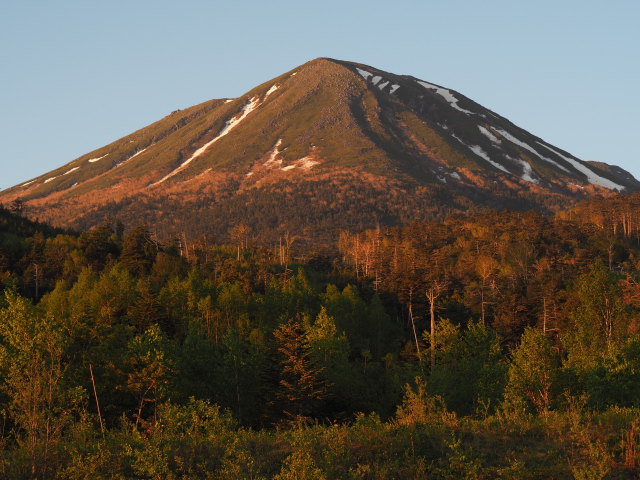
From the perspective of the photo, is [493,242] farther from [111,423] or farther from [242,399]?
[111,423]

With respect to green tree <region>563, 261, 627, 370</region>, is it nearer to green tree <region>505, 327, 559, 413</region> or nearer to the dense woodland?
the dense woodland

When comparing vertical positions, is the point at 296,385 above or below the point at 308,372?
below

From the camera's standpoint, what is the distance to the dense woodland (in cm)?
1972

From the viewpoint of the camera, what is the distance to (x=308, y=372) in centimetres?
4456

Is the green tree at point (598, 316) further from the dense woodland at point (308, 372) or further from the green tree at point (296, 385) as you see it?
the green tree at point (296, 385)

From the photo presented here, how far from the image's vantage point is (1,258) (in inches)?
3735

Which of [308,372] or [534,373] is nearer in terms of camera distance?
[534,373]

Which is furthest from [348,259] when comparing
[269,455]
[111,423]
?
[269,455]

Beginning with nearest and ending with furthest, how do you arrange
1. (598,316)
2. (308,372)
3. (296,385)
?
(308,372)
(296,385)
(598,316)

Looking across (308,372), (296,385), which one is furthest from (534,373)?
(296,385)

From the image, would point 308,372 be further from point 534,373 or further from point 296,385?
point 534,373

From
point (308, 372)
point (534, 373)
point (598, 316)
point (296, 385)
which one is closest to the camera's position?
point (534, 373)

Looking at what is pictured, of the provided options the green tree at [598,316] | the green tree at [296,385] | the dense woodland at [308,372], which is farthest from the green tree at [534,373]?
A: the green tree at [296,385]

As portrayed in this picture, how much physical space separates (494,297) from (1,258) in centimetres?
7704
